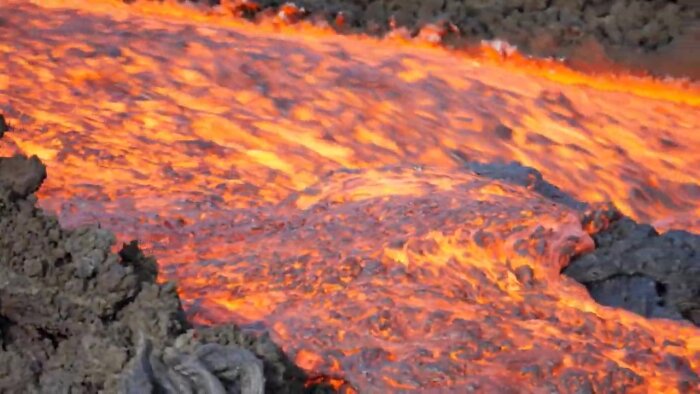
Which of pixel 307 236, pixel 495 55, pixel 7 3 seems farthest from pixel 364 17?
pixel 307 236

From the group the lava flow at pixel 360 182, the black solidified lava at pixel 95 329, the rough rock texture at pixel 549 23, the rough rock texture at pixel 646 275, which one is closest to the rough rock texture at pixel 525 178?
the lava flow at pixel 360 182

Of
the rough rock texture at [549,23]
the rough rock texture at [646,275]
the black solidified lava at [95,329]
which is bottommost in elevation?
the rough rock texture at [549,23]

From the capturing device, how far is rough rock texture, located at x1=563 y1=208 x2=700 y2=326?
269cm

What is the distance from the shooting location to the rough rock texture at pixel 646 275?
2.69m

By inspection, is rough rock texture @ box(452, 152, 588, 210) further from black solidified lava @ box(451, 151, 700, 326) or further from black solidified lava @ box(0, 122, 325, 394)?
black solidified lava @ box(0, 122, 325, 394)

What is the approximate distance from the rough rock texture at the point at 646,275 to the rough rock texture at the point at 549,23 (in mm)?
3063

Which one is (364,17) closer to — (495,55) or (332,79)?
(495,55)

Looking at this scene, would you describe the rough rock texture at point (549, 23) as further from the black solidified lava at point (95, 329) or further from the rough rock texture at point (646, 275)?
the black solidified lava at point (95, 329)

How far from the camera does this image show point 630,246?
9.45 feet

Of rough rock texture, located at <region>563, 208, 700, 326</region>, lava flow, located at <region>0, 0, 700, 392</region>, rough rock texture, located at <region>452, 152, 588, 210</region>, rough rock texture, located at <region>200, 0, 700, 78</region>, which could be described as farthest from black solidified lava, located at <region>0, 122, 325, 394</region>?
rough rock texture, located at <region>200, 0, 700, 78</region>

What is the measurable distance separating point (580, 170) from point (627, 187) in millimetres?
194

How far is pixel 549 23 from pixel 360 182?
3.45 m

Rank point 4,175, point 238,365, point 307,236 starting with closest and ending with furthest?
point 238,365 < point 4,175 < point 307,236

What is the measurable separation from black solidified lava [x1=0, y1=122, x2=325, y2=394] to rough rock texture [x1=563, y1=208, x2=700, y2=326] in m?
1.03
